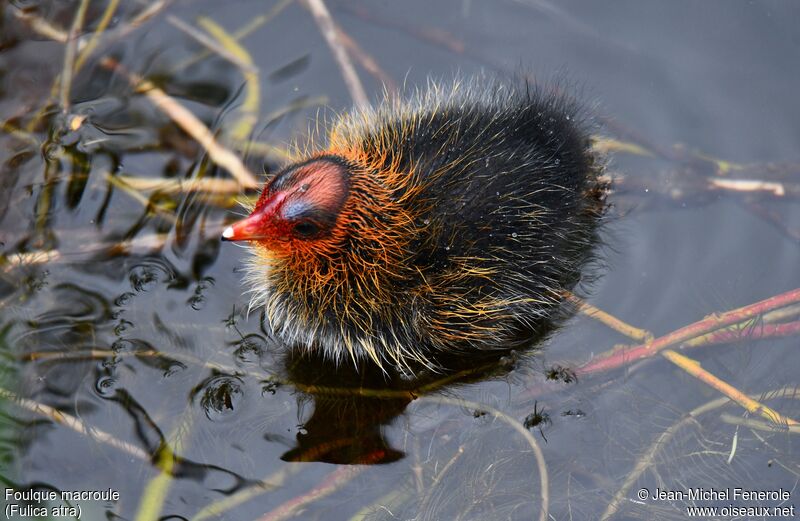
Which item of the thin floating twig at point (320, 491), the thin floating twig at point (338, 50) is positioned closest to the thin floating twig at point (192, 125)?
the thin floating twig at point (338, 50)

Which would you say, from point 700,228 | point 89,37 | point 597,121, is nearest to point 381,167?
point 597,121

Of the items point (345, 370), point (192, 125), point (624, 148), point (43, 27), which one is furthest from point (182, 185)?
point (624, 148)

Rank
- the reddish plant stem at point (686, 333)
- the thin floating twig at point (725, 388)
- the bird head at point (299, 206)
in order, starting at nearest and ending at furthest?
the bird head at point (299, 206), the thin floating twig at point (725, 388), the reddish plant stem at point (686, 333)

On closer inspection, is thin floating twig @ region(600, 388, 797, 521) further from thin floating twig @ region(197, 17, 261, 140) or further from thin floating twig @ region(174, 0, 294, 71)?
thin floating twig @ region(174, 0, 294, 71)

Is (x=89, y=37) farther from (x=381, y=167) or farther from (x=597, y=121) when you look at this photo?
(x=597, y=121)

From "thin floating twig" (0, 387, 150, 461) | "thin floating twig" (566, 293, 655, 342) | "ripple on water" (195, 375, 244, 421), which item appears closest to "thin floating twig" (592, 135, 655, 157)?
"thin floating twig" (566, 293, 655, 342)

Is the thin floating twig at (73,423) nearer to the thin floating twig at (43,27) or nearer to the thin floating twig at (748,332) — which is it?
the thin floating twig at (43,27)
